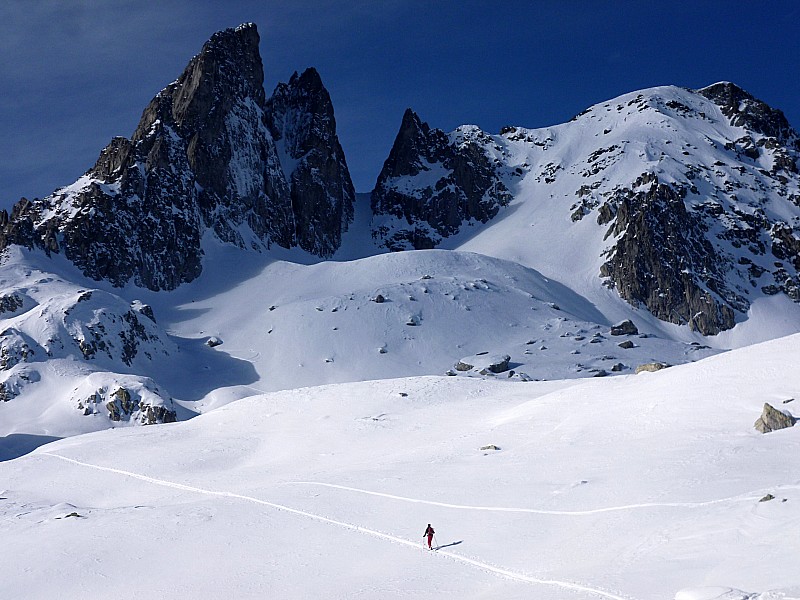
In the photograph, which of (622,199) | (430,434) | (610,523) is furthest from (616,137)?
(610,523)

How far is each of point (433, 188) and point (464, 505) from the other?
6489 inches

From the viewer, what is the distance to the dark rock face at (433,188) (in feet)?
582

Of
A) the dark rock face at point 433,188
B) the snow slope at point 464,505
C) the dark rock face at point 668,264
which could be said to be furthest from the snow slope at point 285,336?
the dark rock face at point 433,188

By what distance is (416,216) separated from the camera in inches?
7205

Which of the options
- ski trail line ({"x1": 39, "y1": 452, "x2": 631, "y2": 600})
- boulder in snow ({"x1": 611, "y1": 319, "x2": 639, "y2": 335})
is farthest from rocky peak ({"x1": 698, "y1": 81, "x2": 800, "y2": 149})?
ski trail line ({"x1": 39, "y1": 452, "x2": 631, "y2": 600})

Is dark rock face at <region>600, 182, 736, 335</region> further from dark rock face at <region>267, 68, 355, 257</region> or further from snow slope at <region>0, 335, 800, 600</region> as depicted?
snow slope at <region>0, 335, 800, 600</region>

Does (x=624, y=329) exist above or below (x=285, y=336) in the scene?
below

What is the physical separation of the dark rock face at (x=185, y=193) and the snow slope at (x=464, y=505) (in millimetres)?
78946

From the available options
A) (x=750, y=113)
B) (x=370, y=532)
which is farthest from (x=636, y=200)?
(x=370, y=532)

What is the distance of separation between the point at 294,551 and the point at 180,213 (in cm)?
11525

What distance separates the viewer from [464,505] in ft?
83.7

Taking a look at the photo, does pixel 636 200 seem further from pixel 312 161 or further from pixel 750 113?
pixel 312 161

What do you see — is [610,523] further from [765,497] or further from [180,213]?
[180,213]

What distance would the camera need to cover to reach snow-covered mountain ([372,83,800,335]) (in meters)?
130
